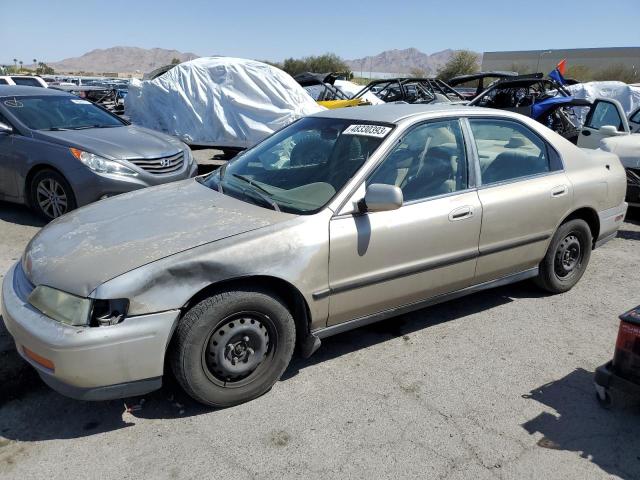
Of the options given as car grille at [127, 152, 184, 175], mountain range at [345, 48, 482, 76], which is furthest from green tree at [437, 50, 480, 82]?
mountain range at [345, 48, 482, 76]

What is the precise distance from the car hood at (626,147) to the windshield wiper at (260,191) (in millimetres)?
5351

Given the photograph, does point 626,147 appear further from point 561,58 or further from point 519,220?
point 561,58

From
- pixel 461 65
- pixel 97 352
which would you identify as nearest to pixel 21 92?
pixel 97 352

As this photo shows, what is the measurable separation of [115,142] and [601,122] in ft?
23.6

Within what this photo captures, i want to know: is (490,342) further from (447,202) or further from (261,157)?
(261,157)

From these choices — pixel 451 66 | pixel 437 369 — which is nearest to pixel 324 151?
pixel 437 369

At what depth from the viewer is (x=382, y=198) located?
3.04m

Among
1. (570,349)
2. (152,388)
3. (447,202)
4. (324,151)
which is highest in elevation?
(324,151)

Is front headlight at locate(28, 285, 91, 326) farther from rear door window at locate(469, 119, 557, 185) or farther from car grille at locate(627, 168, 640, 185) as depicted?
car grille at locate(627, 168, 640, 185)

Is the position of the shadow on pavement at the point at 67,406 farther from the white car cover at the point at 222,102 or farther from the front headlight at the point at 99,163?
the white car cover at the point at 222,102

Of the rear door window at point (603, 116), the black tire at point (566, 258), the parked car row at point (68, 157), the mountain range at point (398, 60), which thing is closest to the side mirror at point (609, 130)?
the rear door window at point (603, 116)

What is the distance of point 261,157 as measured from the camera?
394 cm

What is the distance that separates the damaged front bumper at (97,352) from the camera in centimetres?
248

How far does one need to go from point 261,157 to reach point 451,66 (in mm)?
59569
